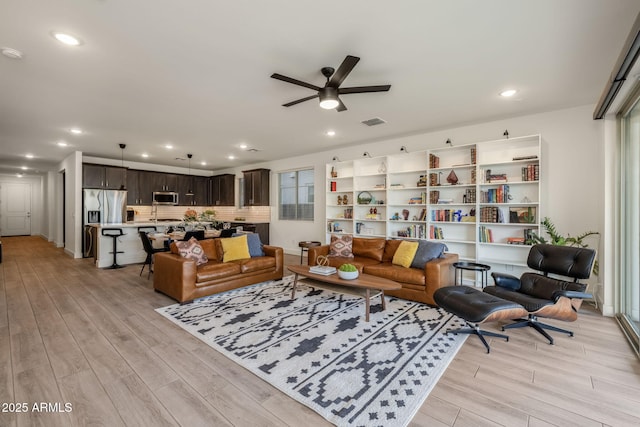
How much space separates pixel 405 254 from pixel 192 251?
3229mm

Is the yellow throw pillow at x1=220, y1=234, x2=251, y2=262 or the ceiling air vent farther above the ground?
the ceiling air vent

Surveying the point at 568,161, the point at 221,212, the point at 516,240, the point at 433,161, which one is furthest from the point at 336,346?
the point at 221,212

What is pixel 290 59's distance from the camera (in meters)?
2.84

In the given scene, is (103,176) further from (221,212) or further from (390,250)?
(390,250)

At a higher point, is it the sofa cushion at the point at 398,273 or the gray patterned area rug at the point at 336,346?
the sofa cushion at the point at 398,273

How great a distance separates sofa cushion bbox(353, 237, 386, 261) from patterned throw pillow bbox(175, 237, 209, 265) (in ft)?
8.46

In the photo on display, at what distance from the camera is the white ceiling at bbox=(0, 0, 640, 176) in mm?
2170

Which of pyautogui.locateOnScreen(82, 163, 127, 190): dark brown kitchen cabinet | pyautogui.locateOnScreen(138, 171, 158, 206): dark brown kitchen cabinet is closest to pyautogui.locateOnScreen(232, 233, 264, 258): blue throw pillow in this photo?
pyautogui.locateOnScreen(82, 163, 127, 190): dark brown kitchen cabinet

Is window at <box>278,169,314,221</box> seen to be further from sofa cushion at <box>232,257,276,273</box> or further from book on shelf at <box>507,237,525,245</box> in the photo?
book on shelf at <box>507,237,525,245</box>

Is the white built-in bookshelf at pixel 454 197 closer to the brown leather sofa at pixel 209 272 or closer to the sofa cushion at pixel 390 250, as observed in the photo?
the sofa cushion at pixel 390 250

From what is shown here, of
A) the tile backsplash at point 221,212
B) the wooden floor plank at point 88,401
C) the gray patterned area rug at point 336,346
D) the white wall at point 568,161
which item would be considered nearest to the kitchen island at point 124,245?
the tile backsplash at point 221,212

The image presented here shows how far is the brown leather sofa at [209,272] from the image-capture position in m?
3.90

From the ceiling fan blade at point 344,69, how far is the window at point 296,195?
4.92 meters

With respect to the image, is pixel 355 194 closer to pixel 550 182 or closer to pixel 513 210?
pixel 513 210
